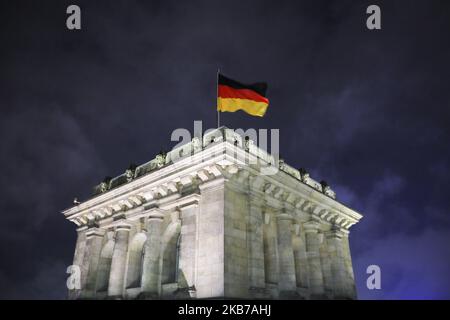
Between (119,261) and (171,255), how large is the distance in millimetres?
5115

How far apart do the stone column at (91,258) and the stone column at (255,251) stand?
47.5 feet

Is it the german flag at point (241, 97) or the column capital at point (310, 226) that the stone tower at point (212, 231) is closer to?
the column capital at point (310, 226)

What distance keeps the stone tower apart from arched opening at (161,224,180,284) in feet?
0.22

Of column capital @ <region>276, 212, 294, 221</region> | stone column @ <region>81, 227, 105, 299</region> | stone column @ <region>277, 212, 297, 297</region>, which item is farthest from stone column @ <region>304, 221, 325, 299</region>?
stone column @ <region>81, 227, 105, 299</region>

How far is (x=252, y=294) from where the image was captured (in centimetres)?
1958

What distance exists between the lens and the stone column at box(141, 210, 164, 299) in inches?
877

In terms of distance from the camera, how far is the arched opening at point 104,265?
27.8m

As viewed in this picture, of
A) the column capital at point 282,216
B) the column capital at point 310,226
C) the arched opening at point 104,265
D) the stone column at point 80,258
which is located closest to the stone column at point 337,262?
the column capital at point 310,226

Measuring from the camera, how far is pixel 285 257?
24203 mm

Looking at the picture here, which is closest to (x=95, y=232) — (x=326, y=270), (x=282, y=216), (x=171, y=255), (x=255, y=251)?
(x=171, y=255)
